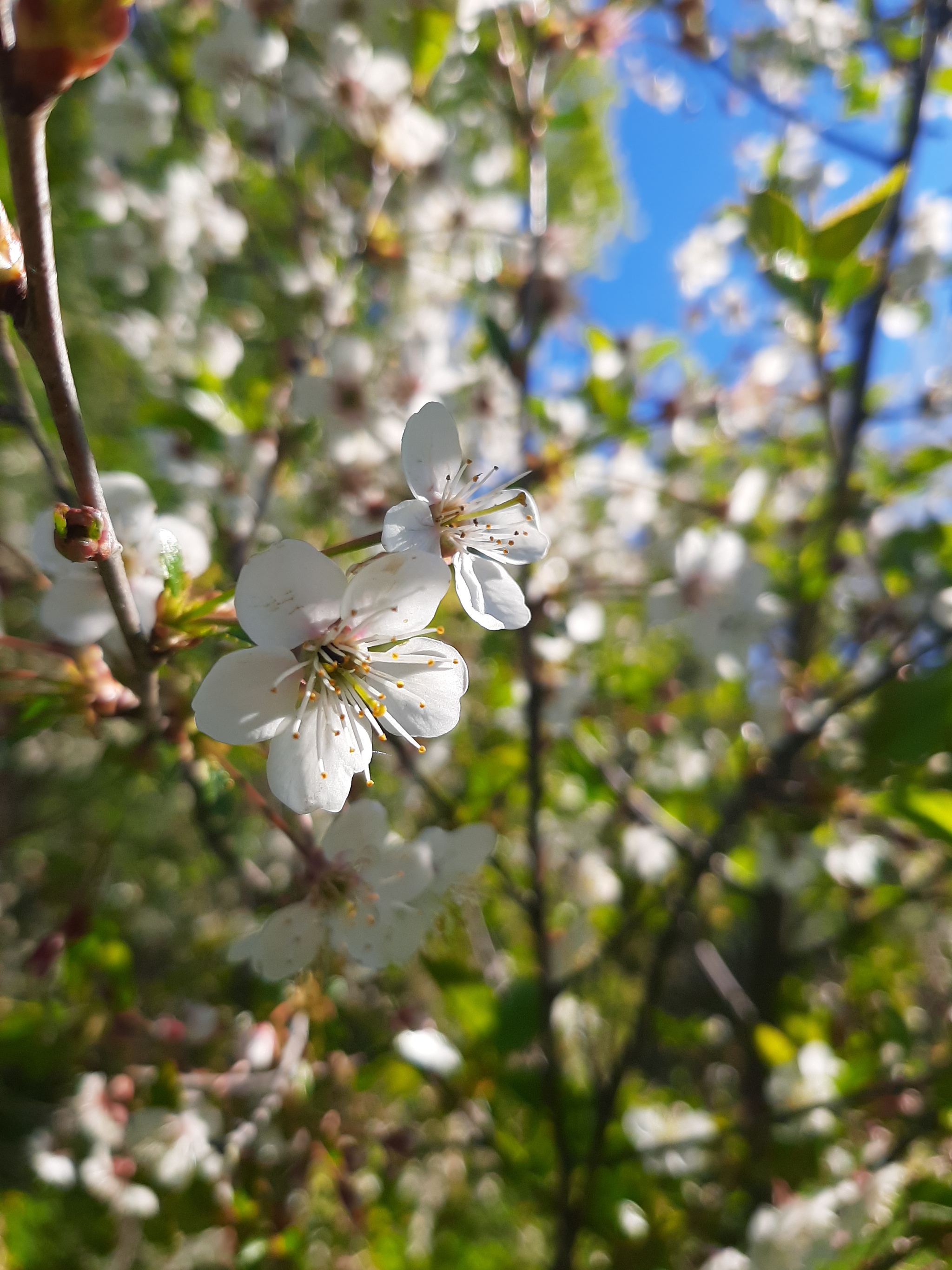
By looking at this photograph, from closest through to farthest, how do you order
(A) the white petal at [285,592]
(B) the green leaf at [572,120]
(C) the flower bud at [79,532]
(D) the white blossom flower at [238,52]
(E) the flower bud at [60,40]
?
(E) the flower bud at [60,40] → (C) the flower bud at [79,532] → (A) the white petal at [285,592] → (B) the green leaf at [572,120] → (D) the white blossom flower at [238,52]

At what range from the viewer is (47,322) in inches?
13.6

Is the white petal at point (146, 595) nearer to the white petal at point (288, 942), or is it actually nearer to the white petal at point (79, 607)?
the white petal at point (79, 607)

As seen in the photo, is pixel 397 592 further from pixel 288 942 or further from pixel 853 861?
pixel 853 861

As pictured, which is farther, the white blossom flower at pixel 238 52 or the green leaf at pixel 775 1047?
the white blossom flower at pixel 238 52

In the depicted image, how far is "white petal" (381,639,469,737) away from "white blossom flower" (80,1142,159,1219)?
1.02 m

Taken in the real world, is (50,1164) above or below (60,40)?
below

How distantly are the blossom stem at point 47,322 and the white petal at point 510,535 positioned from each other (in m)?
0.32

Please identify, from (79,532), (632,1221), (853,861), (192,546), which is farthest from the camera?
(853,861)

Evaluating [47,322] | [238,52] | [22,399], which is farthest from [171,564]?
[238,52]

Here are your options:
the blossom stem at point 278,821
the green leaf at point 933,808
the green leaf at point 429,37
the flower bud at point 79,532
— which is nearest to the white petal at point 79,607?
the blossom stem at point 278,821

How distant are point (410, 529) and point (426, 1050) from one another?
2.41ft

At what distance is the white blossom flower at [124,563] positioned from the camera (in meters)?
0.61

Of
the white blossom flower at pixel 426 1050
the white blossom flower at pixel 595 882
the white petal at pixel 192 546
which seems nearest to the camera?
the white petal at pixel 192 546

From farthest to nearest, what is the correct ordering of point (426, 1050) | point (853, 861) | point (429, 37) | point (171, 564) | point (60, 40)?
point (853, 861)
point (429, 37)
point (426, 1050)
point (171, 564)
point (60, 40)
